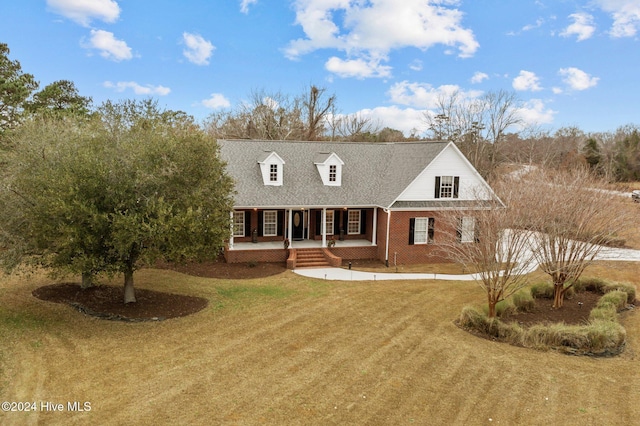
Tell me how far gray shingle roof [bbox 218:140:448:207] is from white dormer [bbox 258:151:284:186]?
13.3 inches

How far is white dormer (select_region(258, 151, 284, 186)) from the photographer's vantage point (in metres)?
23.5

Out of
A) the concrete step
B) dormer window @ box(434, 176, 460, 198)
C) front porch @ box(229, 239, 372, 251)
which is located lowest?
the concrete step

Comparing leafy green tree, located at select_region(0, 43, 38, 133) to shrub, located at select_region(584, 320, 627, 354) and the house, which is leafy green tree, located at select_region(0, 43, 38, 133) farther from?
shrub, located at select_region(584, 320, 627, 354)

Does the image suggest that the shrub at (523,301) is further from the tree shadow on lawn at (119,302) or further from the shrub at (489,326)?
the tree shadow on lawn at (119,302)

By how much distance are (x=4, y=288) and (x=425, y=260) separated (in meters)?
19.7

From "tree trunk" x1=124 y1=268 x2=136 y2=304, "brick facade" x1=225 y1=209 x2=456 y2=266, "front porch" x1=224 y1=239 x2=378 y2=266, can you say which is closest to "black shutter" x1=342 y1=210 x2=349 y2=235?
"front porch" x1=224 y1=239 x2=378 y2=266

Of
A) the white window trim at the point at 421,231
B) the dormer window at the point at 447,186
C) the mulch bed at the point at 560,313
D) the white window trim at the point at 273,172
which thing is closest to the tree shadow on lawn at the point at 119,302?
the white window trim at the point at 273,172

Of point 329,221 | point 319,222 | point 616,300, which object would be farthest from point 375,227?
point 616,300

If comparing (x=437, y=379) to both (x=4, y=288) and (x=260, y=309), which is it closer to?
(x=260, y=309)

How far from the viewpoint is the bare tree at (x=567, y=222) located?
48.5 feet

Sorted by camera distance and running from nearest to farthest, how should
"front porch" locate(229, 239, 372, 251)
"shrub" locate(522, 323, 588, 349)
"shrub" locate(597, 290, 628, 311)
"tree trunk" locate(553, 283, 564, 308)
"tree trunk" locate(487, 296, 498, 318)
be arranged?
"shrub" locate(522, 323, 588, 349) < "tree trunk" locate(487, 296, 498, 318) < "shrub" locate(597, 290, 628, 311) < "tree trunk" locate(553, 283, 564, 308) < "front porch" locate(229, 239, 372, 251)

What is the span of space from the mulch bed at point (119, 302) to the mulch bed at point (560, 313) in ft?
38.1

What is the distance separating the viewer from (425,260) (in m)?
23.3

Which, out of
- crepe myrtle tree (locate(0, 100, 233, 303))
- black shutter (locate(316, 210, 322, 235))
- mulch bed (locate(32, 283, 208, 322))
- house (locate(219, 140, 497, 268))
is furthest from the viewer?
black shutter (locate(316, 210, 322, 235))
